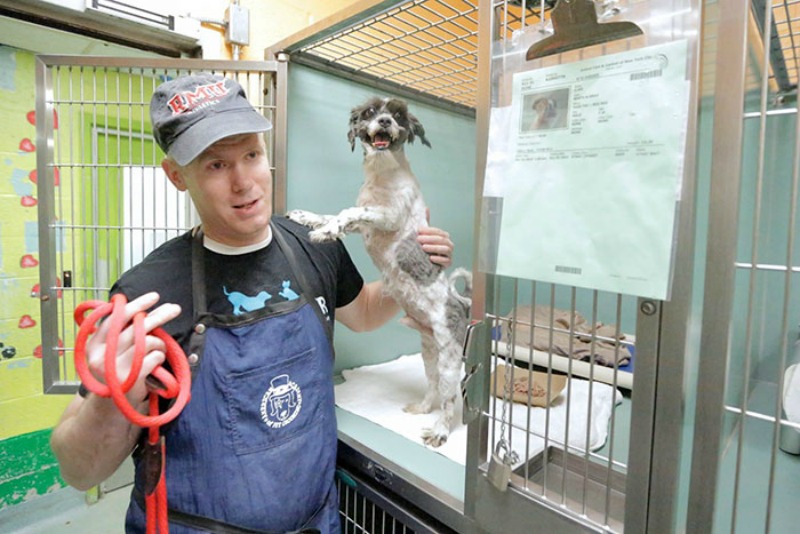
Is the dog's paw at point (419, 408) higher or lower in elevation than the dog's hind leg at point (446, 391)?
lower

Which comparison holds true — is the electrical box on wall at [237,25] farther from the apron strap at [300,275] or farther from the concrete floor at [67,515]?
the concrete floor at [67,515]

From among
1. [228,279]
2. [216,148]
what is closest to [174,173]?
[216,148]

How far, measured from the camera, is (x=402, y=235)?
3.86 ft

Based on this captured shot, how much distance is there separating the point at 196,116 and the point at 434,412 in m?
0.97

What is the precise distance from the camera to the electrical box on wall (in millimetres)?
1322

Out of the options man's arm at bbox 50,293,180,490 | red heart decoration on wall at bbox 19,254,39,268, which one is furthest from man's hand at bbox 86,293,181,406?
red heart decoration on wall at bbox 19,254,39,268

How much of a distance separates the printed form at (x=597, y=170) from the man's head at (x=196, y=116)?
0.49 metres

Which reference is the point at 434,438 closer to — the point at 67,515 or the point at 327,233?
the point at 327,233

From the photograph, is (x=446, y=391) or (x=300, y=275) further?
(x=446, y=391)

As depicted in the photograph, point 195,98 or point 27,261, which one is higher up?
point 195,98

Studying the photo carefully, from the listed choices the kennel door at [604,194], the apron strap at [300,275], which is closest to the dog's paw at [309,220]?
the apron strap at [300,275]

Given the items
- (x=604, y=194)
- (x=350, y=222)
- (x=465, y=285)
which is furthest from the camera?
(x=465, y=285)

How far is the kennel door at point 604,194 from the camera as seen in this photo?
448 mm

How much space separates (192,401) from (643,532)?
A: 0.74 metres
